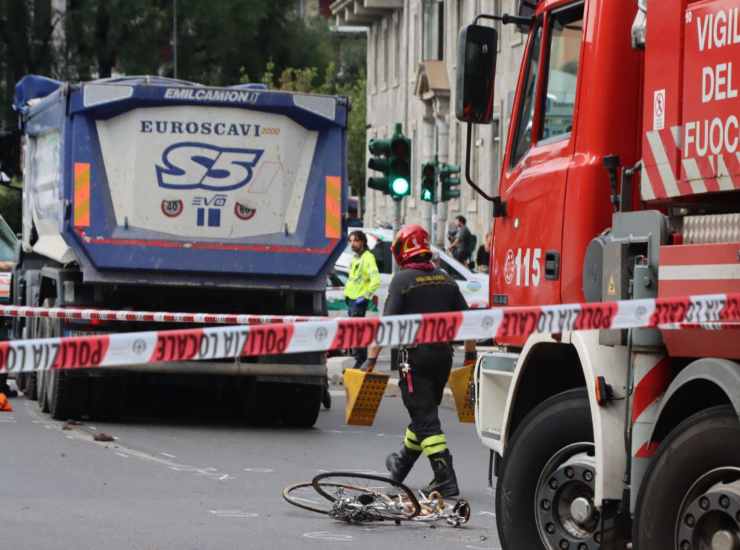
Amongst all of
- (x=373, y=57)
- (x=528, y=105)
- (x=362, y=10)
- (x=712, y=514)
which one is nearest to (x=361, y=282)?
(x=528, y=105)

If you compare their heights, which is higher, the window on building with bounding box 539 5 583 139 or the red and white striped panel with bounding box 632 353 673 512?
the window on building with bounding box 539 5 583 139

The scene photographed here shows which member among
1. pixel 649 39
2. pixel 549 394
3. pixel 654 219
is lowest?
pixel 549 394

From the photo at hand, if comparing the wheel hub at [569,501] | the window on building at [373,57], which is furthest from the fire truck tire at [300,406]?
the window on building at [373,57]

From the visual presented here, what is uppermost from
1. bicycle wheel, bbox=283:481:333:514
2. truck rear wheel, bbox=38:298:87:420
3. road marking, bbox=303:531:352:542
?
truck rear wheel, bbox=38:298:87:420

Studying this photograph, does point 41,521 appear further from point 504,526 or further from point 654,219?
point 654,219

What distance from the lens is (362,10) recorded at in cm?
5591

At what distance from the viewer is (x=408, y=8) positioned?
52.1 m

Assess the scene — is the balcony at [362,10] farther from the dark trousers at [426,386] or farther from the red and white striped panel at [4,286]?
the dark trousers at [426,386]

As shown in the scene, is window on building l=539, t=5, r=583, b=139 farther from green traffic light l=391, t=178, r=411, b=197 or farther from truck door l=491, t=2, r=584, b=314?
green traffic light l=391, t=178, r=411, b=197

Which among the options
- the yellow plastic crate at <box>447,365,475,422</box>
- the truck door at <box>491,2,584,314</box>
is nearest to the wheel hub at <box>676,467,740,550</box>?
the truck door at <box>491,2,584,314</box>

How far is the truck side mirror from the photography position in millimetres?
8875

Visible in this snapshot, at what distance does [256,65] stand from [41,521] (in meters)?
53.2

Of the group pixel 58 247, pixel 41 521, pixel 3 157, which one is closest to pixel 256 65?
pixel 3 157

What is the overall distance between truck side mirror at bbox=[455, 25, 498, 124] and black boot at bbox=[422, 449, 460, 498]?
322cm
